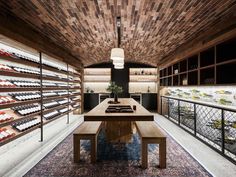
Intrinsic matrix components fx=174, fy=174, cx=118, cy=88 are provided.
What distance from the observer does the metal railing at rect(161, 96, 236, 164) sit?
326 cm

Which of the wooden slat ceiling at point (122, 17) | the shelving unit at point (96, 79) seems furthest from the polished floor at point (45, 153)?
the shelving unit at point (96, 79)

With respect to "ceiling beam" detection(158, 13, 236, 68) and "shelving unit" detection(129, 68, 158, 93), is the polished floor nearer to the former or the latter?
"ceiling beam" detection(158, 13, 236, 68)

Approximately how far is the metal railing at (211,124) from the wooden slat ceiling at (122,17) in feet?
5.71

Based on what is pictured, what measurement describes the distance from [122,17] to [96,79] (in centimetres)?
645

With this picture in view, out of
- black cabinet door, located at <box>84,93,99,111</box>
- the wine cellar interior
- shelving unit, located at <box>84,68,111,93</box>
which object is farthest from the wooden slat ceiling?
black cabinet door, located at <box>84,93,99,111</box>

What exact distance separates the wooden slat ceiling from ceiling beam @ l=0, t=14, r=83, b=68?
0.11 meters

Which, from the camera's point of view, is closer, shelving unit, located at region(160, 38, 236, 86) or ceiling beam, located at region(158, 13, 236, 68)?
ceiling beam, located at region(158, 13, 236, 68)

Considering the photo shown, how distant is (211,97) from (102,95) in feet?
18.9

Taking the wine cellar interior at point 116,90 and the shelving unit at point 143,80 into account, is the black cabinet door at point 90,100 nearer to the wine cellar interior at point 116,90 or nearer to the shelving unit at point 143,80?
the shelving unit at point 143,80

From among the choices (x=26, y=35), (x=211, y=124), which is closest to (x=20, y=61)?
(x=26, y=35)

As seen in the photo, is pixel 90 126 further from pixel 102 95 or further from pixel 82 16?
pixel 102 95

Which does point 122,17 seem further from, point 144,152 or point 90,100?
point 90,100

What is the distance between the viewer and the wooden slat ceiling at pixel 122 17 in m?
2.76

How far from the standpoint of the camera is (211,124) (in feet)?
13.7
